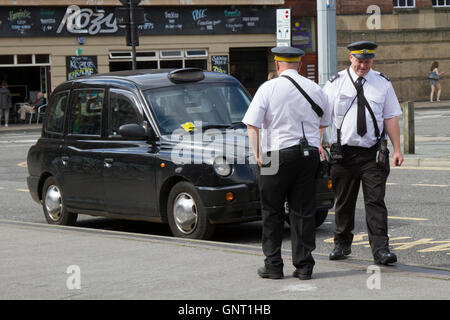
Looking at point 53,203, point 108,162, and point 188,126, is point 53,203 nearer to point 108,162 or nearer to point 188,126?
point 108,162

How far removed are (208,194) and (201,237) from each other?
1.50 ft

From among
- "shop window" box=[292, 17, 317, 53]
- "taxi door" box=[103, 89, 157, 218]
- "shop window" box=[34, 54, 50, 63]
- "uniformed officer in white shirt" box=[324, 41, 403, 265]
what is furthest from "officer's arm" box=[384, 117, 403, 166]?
"shop window" box=[292, 17, 317, 53]

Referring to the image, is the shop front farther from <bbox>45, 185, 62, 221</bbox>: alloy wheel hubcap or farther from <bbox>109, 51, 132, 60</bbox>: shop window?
<bbox>45, 185, 62, 221</bbox>: alloy wheel hubcap

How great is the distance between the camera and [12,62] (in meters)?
33.6

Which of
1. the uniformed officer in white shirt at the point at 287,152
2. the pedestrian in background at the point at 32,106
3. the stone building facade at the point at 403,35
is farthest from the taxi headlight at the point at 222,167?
the stone building facade at the point at 403,35

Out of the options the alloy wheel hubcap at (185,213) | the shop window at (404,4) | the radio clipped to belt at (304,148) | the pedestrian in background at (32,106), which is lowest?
the alloy wheel hubcap at (185,213)

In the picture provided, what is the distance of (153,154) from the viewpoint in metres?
9.40

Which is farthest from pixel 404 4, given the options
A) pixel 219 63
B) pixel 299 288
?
pixel 299 288

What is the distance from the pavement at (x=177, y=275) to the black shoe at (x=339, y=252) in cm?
9

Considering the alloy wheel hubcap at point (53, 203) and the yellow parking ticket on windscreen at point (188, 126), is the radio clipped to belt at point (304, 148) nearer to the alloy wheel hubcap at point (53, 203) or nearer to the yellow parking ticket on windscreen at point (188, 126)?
the yellow parking ticket on windscreen at point (188, 126)

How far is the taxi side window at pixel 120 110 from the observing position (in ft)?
32.4

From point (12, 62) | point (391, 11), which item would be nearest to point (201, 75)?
point (12, 62)

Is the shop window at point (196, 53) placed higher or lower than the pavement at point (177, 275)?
higher

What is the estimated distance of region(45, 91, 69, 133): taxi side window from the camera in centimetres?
1092
